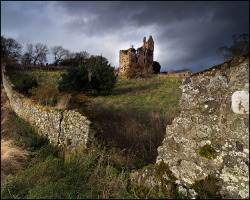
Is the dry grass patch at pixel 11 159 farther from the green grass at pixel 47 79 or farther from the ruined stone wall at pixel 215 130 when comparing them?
the green grass at pixel 47 79

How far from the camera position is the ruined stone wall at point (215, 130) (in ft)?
6.02

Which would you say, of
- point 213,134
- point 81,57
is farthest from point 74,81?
point 81,57

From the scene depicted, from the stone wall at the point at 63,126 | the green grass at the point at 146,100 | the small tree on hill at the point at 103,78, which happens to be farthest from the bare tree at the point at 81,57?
the stone wall at the point at 63,126

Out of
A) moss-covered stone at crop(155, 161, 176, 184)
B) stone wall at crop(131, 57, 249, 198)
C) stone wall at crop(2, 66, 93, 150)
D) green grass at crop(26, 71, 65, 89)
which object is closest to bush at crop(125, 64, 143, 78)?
green grass at crop(26, 71, 65, 89)

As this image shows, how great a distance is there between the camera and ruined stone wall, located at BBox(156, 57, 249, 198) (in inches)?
72.3

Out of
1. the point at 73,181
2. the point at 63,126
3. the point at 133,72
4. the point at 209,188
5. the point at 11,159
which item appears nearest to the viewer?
the point at 209,188

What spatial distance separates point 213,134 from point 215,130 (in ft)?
0.21

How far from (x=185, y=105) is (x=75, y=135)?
339 centimetres

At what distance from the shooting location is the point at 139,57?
31281mm

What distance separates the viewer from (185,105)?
242 cm

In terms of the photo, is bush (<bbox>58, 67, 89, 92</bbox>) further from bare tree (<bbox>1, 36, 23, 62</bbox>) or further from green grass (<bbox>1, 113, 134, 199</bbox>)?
bare tree (<bbox>1, 36, 23, 62</bbox>)

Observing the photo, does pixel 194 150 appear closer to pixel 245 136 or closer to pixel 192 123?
pixel 192 123

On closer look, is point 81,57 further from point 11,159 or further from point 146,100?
point 11,159

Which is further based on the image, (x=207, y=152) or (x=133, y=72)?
(x=133, y=72)
